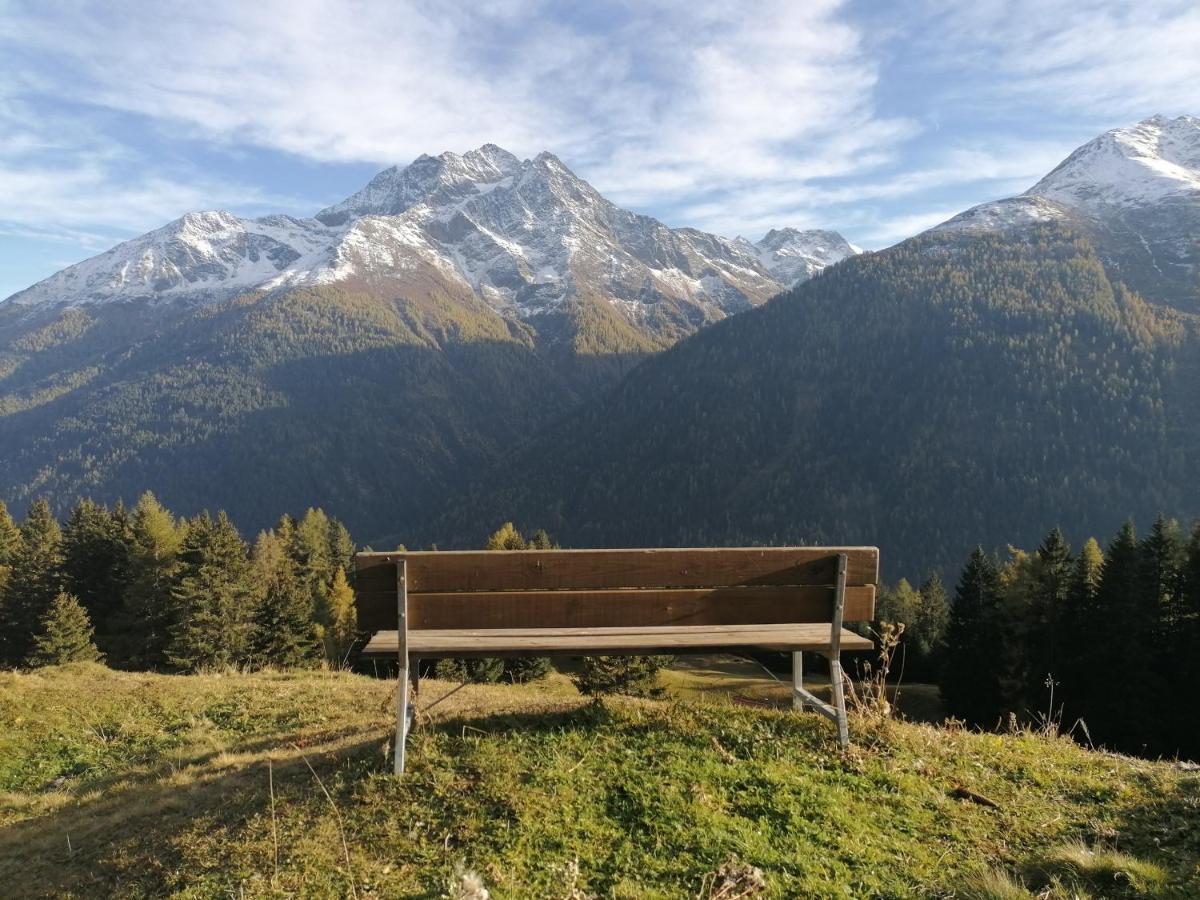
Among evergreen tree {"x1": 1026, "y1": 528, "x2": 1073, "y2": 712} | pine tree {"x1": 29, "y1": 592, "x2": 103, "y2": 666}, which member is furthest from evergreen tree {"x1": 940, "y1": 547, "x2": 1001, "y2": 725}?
pine tree {"x1": 29, "y1": 592, "x2": 103, "y2": 666}

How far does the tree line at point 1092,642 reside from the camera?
29.9 m

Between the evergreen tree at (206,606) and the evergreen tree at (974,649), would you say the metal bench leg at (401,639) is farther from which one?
the evergreen tree at (974,649)

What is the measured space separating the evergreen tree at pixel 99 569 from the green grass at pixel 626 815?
132 ft

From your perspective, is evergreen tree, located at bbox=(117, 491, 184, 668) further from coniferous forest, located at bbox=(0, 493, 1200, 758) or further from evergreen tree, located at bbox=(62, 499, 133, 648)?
evergreen tree, located at bbox=(62, 499, 133, 648)

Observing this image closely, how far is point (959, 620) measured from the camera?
41.5 meters

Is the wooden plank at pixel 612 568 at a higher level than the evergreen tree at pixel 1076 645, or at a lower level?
higher

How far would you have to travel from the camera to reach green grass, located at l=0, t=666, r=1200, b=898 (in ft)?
15.2

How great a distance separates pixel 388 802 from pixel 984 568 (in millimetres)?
44464

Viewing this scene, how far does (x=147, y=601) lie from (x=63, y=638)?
7.79 m

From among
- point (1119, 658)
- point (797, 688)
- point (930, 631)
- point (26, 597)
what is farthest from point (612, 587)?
point (930, 631)

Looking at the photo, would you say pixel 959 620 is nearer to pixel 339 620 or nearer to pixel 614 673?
pixel 614 673

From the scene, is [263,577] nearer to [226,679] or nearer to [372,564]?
[226,679]

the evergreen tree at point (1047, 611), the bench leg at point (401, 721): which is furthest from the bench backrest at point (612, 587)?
the evergreen tree at point (1047, 611)

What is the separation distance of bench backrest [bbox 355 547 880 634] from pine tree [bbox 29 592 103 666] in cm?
3207
